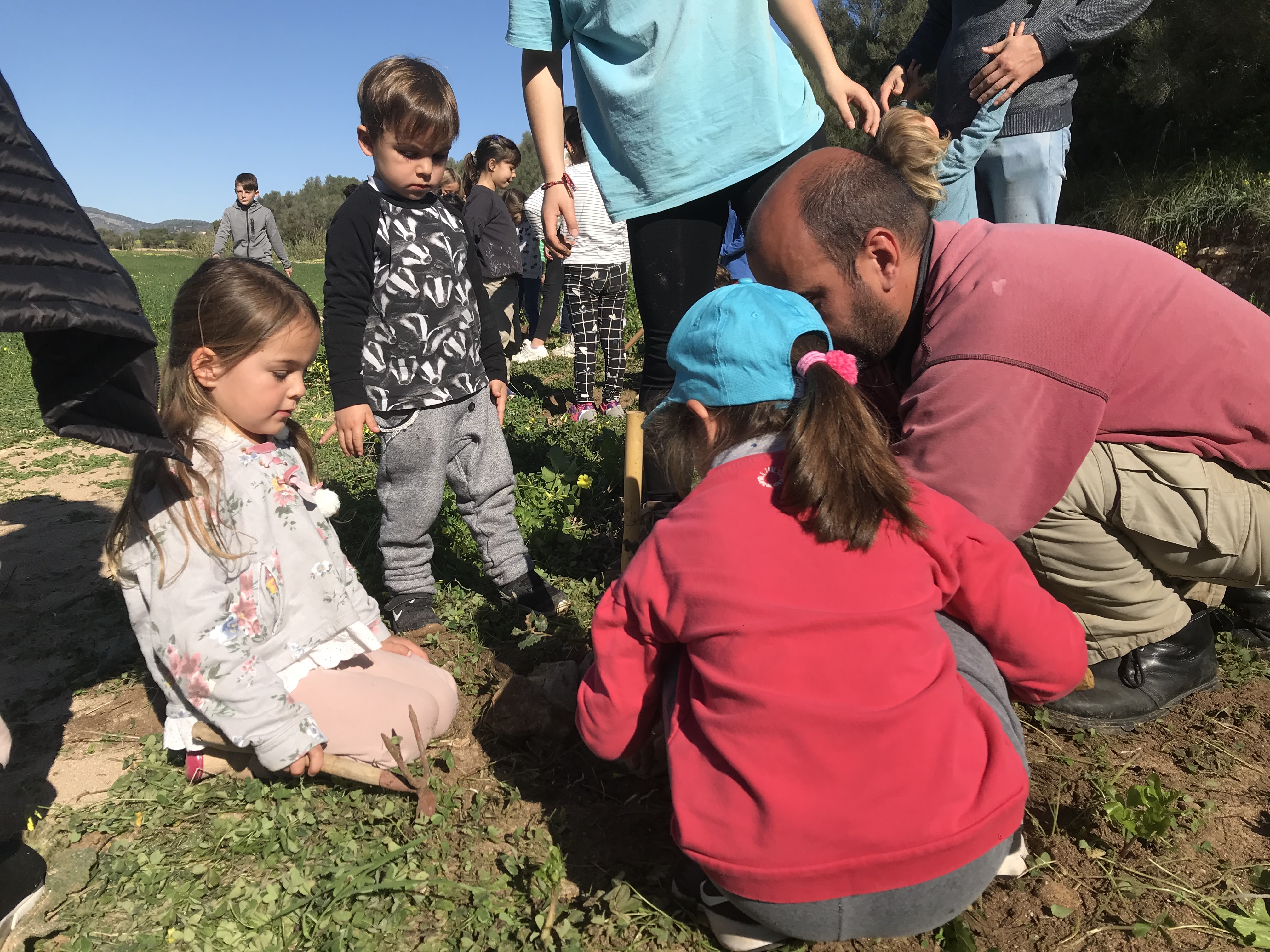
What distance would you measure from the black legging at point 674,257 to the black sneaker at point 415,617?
0.90m

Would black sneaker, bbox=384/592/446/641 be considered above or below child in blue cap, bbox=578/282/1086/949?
below

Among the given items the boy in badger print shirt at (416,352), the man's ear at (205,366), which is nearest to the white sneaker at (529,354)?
the boy in badger print shirt at (416,352)

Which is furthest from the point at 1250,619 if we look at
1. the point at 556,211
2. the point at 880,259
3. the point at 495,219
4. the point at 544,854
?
the point at 495,219

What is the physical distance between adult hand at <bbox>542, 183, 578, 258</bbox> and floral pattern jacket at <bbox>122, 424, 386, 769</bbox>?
1024 mm

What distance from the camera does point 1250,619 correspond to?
8.74 feet

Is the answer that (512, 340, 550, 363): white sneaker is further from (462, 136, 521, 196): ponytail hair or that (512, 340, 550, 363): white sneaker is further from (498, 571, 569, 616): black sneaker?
(498, 571, 569, 616): black sneaker

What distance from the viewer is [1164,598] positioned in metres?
2.42

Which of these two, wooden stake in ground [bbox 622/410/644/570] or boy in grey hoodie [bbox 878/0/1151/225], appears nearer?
wooden stake in ground [bbox 622/410/644/570]

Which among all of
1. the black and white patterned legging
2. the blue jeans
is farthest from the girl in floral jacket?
the black and white patterned legging

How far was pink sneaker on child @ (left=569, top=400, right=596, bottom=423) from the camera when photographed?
5543 mm

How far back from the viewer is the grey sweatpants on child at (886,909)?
1407 millimetres

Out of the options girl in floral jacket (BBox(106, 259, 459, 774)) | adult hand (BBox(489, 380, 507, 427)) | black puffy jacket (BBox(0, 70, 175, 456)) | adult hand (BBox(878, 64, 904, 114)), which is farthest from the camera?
adult hand (BBox(878, 64, 904, 114))

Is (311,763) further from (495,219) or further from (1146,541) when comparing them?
(495,219)

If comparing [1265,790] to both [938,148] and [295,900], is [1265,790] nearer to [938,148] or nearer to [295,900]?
[938,148]
